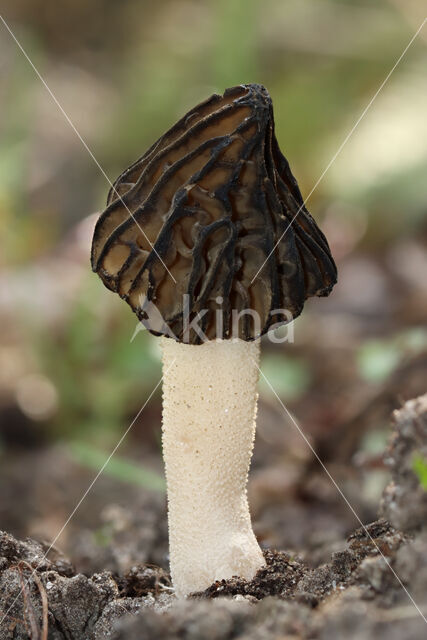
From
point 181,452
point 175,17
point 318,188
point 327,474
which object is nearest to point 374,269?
point 318,188

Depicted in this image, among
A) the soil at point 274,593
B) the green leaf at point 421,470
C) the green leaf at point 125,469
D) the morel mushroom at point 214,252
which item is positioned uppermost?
the morel mushroom at point 214,252

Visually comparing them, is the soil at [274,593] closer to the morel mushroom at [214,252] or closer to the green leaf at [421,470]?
the green leaf at [421,470]

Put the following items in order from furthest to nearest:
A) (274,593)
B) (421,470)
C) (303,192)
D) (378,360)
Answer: (303,192) < (378,360) < (274,593) < (421,470)

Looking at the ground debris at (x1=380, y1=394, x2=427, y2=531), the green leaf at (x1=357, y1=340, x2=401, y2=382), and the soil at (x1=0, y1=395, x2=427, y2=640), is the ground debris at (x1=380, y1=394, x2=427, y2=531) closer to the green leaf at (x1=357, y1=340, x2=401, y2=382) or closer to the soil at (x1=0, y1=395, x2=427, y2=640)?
the soil at (x1=0, y1=395, x2=427, y2=640)

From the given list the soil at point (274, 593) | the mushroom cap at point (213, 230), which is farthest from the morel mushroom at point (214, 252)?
the soil at point (274, 593)

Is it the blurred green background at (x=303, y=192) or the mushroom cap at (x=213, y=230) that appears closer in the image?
the mushroom cap at (x=213, y=230)

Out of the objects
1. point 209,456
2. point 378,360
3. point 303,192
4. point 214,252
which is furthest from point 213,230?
point 303,192

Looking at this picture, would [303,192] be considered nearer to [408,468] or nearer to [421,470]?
A: [408,468]
